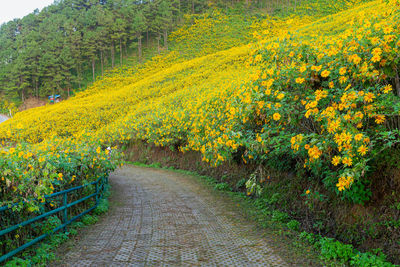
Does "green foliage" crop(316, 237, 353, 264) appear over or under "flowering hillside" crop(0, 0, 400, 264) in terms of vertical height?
under

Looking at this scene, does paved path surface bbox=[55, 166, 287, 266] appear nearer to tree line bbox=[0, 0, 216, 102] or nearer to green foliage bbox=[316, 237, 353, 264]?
green foliage bbox=[316, 237, 353, 264]

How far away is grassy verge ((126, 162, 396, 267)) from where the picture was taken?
11.6ft

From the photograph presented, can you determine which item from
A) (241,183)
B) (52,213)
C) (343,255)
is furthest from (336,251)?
(52,213)

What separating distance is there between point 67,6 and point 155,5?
99.6ft

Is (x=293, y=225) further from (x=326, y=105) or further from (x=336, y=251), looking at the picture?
(x=326, y=105)

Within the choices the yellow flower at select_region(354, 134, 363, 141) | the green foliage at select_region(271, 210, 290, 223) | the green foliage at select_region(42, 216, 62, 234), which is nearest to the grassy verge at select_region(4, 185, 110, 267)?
the green foliage at select_region(42, 216, 62, 234)

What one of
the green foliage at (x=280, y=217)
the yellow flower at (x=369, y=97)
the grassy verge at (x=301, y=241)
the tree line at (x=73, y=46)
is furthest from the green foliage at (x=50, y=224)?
the tree line at (x=73, y=46)

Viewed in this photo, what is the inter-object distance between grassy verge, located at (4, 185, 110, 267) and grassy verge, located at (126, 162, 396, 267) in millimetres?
3425

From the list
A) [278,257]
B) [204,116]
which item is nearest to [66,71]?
[204,116]

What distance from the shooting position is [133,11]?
51469 mm

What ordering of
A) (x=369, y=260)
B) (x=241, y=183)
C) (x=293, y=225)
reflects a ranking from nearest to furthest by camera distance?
1. (x=369, y=260)
2. (x=293, y=225)
3. (x=241, y=183)

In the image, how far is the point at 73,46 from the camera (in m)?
45.1

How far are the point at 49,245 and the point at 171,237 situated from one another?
1908mm

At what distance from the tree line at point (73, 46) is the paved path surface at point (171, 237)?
42425 mm
